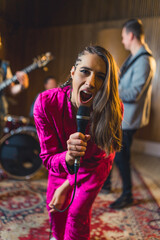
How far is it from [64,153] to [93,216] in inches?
48.4

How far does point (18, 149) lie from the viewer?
2576 millimetres

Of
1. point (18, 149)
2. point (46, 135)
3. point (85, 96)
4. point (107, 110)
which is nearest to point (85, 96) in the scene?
point (85, 96)

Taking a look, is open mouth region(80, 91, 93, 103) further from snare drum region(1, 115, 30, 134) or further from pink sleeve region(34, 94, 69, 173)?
snare drum region(1, 115, 30, 134)

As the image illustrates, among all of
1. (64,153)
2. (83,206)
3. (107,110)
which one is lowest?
(83,206)

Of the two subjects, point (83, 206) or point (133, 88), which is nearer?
point (83, 206)

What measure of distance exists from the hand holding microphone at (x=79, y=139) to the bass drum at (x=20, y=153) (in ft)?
6.02

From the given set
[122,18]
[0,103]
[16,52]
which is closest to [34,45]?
[16,52]

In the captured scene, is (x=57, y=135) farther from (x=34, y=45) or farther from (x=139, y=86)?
(x=34, y=45)

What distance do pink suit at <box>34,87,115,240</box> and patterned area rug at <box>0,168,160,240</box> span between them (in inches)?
25.8

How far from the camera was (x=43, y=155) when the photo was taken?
0.98 m

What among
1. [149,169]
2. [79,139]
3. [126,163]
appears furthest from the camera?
[149,169]

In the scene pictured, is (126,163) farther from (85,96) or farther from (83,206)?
(85,96)

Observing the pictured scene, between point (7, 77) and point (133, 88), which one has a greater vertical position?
point (7, 77)

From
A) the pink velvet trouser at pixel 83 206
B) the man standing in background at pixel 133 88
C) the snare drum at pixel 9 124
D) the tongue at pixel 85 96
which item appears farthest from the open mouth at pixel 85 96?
the snare drum at pixel 9 124
